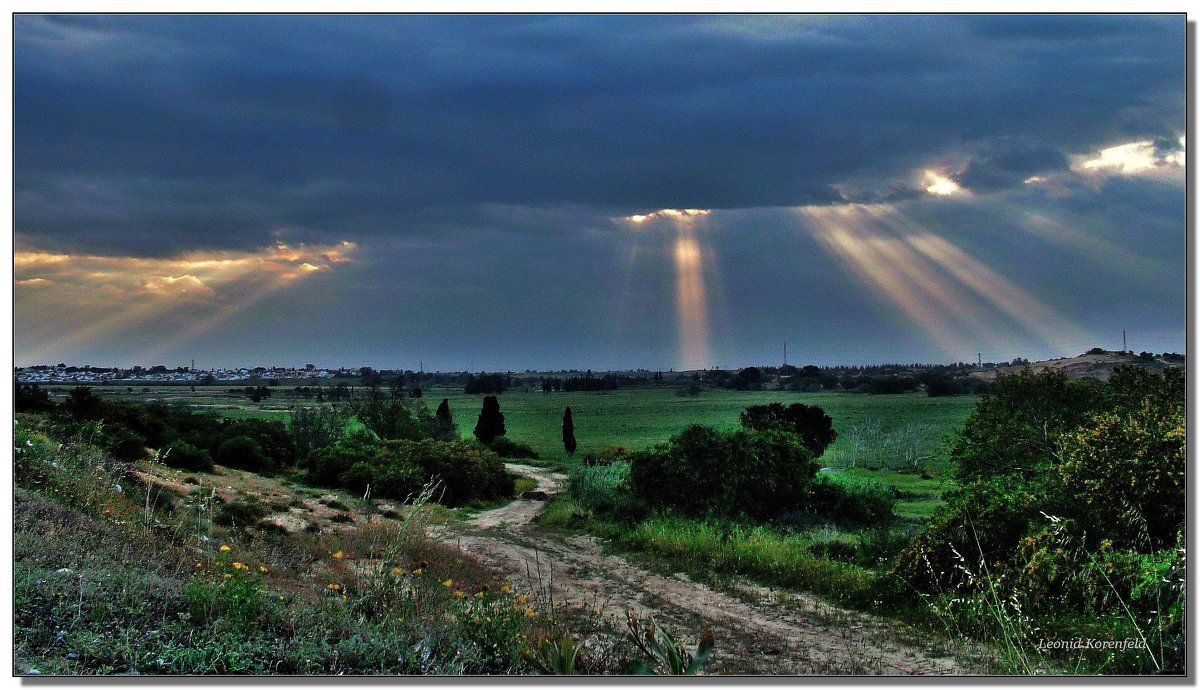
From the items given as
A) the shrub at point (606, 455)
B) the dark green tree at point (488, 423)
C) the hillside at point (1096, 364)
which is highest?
the hillside at point (1096, 364)

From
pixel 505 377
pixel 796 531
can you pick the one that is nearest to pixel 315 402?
pixel 505 377

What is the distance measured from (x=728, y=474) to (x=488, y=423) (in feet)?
20.5

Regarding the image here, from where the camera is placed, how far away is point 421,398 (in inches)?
643

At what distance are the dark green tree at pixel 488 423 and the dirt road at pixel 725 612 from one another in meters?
6.06

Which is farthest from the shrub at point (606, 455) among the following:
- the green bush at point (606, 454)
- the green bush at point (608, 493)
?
the green bush at point (608, 493)

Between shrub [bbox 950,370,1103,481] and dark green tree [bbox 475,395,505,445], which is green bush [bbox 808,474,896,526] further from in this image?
dark green tree [bbox 475,395,505,445]

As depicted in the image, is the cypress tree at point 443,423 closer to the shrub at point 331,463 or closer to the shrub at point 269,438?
the shrub at point 331,463

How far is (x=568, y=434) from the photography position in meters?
19.6

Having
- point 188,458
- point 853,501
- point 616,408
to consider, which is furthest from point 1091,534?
point 188,458

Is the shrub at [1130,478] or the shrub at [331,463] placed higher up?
the shrub at [1130,478]

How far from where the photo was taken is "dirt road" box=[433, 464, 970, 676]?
6.85m

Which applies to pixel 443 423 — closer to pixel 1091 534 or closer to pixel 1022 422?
pixel 1022 422

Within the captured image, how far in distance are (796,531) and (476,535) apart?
5816 mm

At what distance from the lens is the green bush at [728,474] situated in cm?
1516
